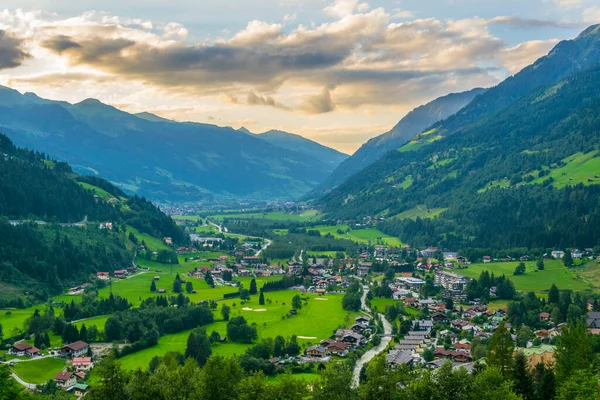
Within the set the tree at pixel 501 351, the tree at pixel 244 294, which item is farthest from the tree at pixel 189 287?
the tree at pixel 501 351

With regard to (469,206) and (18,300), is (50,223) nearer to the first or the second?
(18,300)

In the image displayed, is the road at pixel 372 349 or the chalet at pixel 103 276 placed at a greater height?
the chalet at pixel 103 276

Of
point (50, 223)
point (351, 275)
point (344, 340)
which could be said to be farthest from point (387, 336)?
point (50, 223)

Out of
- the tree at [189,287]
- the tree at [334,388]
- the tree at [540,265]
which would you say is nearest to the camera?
the tree at [334,388]

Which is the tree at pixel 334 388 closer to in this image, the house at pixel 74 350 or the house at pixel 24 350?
the house at pixel 74 350

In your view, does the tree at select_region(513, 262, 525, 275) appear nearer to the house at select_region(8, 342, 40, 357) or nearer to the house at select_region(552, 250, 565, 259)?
the house at select_region(552, 250, 565, 259)

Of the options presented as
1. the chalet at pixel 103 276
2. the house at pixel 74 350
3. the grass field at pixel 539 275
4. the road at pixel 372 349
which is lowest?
the road at pixel 372 349

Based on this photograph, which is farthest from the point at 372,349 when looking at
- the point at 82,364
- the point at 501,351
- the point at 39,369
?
the point at 39,369
